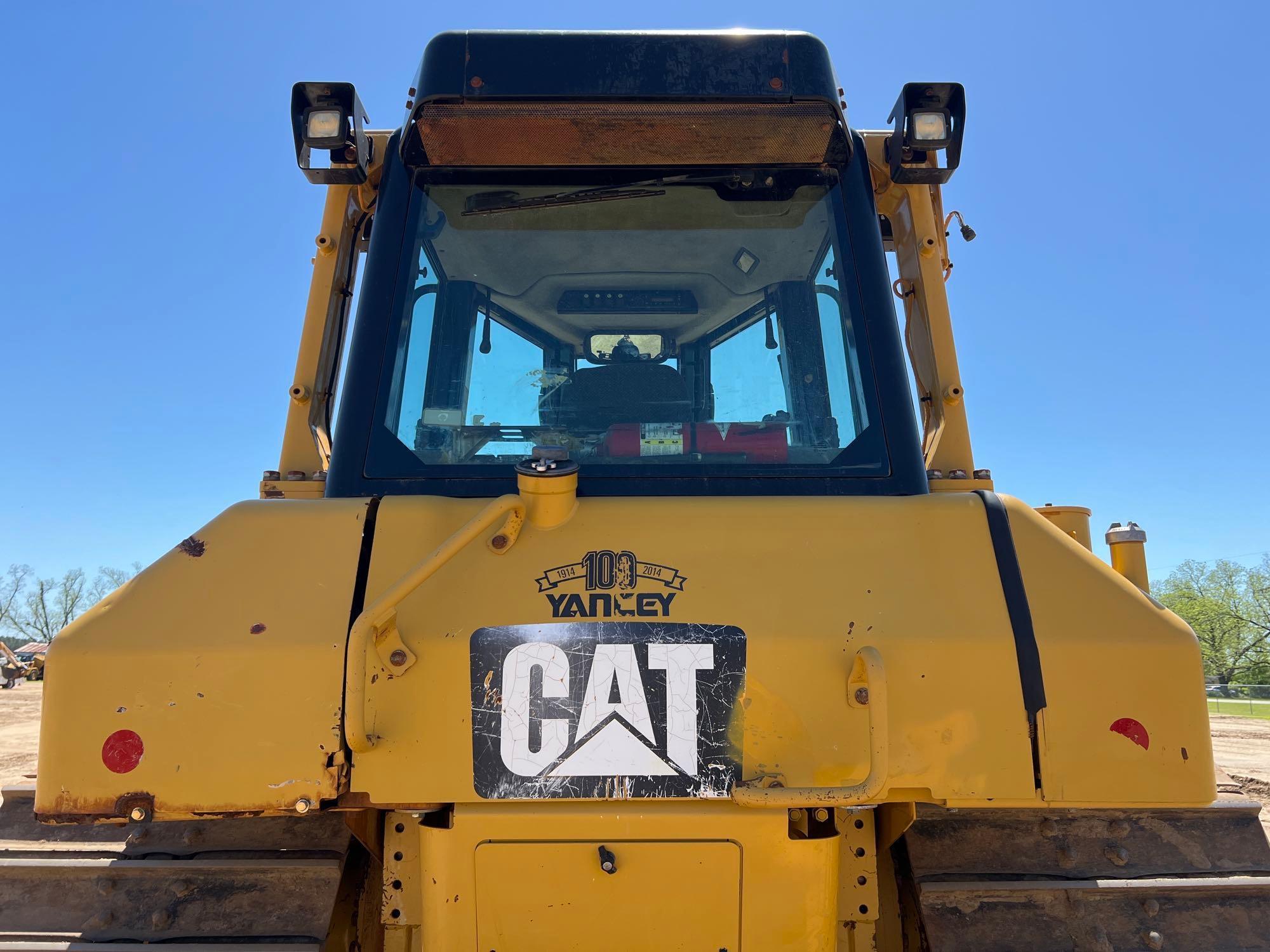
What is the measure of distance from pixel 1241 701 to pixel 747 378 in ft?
105

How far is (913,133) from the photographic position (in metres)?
2.65

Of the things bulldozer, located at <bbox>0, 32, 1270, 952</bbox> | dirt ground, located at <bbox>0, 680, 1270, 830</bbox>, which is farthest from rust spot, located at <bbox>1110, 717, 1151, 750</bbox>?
dirt ground, located at <bbox>0, 680, 1270, 830</bbox>

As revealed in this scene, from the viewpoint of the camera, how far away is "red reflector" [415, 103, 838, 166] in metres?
2.39

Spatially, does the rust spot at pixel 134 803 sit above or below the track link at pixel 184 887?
above

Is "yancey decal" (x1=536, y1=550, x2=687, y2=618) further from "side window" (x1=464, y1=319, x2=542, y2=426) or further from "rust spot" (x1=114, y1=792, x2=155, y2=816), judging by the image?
"rust spot" (x1=114, y1=792, x2=155, y2=816)

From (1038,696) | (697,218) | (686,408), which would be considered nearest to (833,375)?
(686,408)

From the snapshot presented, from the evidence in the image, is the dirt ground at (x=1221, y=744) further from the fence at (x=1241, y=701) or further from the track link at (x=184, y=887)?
the fence at (x=1241, y=701)

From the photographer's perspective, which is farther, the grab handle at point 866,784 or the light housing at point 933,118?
the light housing at point 933,118

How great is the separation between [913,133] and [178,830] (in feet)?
8.82

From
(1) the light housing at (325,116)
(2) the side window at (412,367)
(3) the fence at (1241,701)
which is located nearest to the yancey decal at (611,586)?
(2) the side window at (412,367)

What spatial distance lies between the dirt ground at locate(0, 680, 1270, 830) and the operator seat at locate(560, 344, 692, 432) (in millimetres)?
1983

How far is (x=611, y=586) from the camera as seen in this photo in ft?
6.43

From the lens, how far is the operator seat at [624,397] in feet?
8.05

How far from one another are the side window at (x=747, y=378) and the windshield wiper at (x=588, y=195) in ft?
1.52
